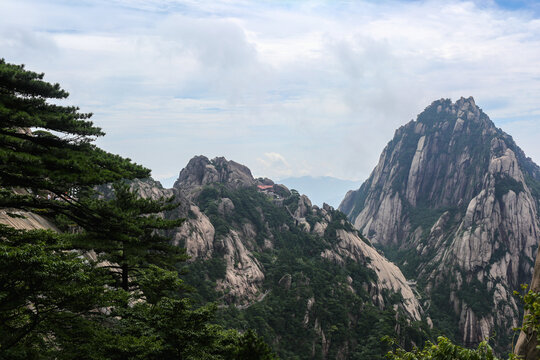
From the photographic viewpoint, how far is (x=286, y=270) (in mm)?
74250

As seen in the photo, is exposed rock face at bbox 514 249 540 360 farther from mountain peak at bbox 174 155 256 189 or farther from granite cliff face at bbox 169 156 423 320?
mountain peak at bbox 174 155 256 189

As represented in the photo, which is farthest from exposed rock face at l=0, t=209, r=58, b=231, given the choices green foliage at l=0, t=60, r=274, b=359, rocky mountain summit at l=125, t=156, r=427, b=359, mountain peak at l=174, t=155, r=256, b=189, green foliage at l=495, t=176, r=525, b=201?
green foliage at l=495, t=176, r=525, b=201

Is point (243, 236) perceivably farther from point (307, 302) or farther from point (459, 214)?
point (459, 214)

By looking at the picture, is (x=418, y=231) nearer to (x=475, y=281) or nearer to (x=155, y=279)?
(x=475, y=281)

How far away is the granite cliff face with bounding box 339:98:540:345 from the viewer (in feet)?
319

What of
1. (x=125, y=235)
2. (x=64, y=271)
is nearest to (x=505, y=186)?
(x=125, y=235)

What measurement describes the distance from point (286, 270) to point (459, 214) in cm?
8486

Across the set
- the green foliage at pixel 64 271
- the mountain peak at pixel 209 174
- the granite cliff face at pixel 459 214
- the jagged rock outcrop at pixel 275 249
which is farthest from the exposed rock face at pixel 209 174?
the green foliage at pixel 64 271

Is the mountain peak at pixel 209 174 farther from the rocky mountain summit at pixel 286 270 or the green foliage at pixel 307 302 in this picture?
the green foliage at pixel 307 302

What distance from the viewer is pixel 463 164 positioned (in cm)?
14762

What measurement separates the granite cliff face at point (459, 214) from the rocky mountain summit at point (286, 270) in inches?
564

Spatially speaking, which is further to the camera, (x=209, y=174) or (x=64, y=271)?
(x=209, y=174)

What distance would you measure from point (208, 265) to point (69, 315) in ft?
177

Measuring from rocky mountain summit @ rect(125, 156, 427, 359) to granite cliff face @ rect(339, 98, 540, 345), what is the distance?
14327mm
